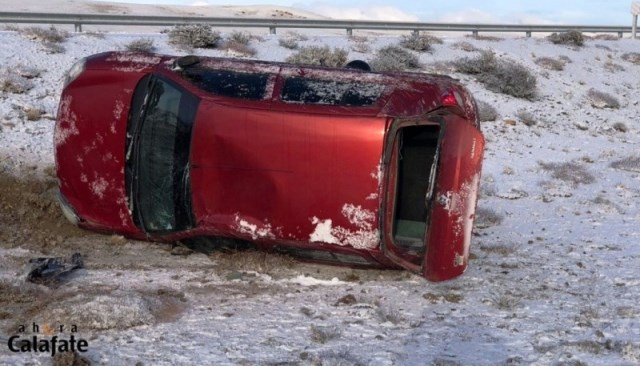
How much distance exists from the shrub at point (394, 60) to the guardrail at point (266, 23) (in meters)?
2.06

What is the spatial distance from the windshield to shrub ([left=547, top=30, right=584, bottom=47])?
61.3ft

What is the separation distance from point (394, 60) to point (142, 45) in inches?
221

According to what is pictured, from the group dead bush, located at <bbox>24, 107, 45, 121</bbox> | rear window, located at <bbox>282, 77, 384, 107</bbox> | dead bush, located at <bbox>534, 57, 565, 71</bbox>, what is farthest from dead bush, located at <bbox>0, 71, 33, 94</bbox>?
dead bush, located at <bbox>534, 57, 565, 71</bbox>

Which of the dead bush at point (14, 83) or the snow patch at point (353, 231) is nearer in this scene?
the snow patch at point (353, 231)

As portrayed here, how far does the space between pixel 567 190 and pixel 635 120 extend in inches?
296

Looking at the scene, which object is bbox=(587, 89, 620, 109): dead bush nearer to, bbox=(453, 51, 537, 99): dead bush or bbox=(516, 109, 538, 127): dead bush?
bbox=(453, 51, 537, 99): dead bush

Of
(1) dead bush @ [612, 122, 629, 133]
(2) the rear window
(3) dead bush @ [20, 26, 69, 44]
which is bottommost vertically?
(1) dead bush @ [612, 122, 629, 133]

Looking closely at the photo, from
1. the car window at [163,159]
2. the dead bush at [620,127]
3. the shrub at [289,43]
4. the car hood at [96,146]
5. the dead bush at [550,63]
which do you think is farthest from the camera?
the dead bush at [550,63]

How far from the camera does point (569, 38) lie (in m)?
22.5

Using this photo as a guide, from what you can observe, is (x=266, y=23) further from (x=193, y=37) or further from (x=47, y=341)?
(x=47, y=341)

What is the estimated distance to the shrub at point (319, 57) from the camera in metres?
15.3

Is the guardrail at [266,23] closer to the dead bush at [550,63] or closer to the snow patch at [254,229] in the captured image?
the dead bush at [550,63]

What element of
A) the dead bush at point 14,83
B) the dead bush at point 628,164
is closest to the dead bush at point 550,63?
the dead bush at point 628,164

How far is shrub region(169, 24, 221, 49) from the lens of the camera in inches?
611
